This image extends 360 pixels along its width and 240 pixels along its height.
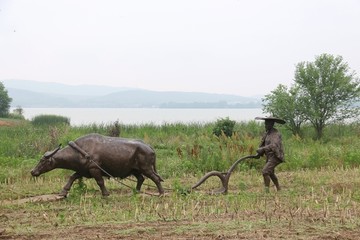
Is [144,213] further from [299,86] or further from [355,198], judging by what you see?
[299,86]

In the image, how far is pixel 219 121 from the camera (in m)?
22.5

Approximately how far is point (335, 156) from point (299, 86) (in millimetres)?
9785

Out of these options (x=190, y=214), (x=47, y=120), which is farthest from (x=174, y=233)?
(x=47, y=120)

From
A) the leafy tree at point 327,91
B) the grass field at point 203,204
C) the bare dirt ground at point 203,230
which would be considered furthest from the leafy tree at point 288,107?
the bare dirt ground at point 203,230

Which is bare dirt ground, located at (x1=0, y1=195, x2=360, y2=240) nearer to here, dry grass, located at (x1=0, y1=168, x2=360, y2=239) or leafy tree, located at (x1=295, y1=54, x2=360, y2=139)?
dry grass, located at (x1=0, y1=168, x2=360, y2=239)

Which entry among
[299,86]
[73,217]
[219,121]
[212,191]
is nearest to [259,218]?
[73,217]

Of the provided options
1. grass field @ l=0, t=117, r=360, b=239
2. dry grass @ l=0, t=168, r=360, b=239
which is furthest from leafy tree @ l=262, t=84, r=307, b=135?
dry grass @ l=0, t=168, r=360, b=239

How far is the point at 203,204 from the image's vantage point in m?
8.71

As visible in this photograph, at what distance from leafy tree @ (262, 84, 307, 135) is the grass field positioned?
7.19 m

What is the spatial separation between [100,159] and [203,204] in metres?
2.31

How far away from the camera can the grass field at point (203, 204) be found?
656 centimetres

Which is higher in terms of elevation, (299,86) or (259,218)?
(299,86)

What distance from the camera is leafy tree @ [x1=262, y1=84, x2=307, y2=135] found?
23500 millimetres

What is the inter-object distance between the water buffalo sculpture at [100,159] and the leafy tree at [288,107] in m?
14.2
